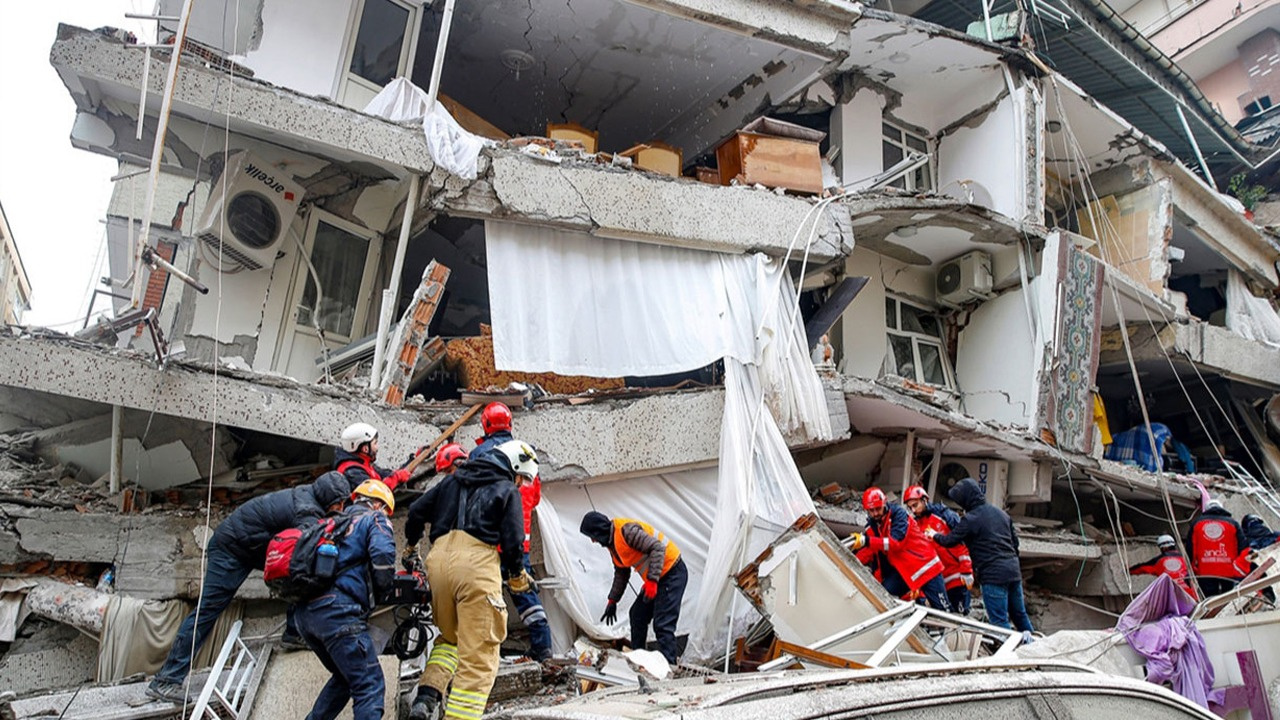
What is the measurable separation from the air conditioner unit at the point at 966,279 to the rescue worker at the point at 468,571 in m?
9.12

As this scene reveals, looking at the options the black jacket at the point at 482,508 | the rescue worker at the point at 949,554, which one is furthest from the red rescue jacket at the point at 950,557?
the black jacket at the point at 482,508

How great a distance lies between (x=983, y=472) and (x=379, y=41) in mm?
8965

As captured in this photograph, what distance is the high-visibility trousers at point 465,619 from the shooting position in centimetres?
404

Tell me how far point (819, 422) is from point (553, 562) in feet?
10.9

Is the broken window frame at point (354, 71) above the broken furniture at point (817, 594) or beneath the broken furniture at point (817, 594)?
above

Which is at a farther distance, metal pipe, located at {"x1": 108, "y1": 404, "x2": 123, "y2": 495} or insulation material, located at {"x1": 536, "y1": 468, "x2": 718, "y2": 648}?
insulation material, located at {"x1": 536, "y1": 468, "x2": 718, "y2": 648}

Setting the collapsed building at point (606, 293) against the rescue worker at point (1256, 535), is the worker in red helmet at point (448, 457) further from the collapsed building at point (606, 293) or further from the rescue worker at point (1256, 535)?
the rescue worker at point (1256, 535)

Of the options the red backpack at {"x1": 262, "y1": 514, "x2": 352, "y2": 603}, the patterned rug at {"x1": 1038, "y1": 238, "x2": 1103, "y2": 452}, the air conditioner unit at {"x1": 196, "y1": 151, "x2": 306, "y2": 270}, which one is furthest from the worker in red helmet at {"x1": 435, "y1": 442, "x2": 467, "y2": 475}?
the patterned rug at {"x1": 1038, "y1": 238, "x2": 1103, "y2": 452}

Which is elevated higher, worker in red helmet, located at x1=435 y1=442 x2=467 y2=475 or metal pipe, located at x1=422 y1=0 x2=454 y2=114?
metal pipe, located at x1=422 y1=0 x2=454 y2=114

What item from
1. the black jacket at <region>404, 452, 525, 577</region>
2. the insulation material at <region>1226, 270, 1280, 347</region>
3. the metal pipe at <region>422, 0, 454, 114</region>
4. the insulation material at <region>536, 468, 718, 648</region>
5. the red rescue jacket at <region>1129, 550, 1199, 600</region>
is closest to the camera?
the black jacket at <region>404, 452, 525, 577</region>

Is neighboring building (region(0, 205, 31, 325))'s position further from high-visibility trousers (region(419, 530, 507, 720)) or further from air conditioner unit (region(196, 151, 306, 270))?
→ high-visibility trousers (region(419, 530, 507, 720))

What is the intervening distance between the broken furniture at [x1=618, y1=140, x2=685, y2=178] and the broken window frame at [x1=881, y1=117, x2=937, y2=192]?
13.3ft

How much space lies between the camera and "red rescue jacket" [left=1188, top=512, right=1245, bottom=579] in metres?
→ 9.16

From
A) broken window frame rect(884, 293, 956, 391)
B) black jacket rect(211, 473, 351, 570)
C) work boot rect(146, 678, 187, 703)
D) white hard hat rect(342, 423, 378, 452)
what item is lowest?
work boot rect(146, 678, 187, 703)
